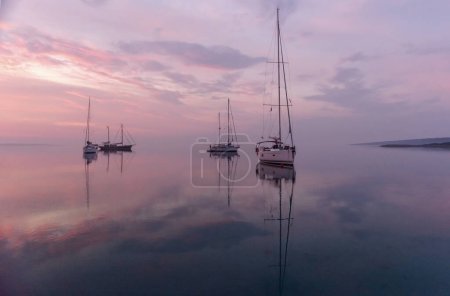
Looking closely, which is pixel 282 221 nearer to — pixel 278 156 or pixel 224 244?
pixel 224 244

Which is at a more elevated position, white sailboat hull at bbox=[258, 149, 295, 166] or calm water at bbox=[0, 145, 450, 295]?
white sailboat hull at bbox=[258, 149, 295, 166]

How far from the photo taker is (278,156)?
45469 mm

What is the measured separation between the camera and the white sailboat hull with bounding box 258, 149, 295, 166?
44000mm

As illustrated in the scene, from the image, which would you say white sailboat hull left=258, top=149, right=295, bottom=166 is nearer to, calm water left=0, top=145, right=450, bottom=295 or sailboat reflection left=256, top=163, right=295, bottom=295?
sailboat reflection left=256, top=163, right=295, bottom=295

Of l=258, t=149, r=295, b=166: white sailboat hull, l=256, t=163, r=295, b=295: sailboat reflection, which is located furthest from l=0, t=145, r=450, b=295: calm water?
l=258, t=149, r=295, b=166: white sailboat hull

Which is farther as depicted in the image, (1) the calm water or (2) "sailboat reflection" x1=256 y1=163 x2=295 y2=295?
(2) "sailboat reflection" x1=256 y1=163 x2=295 y2=295

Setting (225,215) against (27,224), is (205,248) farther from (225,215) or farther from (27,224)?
(27,224)

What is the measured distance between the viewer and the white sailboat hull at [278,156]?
144ft

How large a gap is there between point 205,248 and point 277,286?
365 cm

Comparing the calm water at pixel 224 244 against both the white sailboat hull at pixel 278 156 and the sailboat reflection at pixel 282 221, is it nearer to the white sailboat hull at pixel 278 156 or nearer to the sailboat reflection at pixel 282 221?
the sailboat reflection at pixel 282 221

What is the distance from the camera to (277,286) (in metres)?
8.83

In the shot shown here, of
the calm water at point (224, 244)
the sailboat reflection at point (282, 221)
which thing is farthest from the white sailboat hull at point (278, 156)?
the calm water at point (224, 244)

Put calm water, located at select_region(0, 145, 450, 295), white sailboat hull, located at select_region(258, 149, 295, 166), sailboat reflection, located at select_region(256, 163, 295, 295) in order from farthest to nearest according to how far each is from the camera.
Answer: white sailboat hull, located at select_region(258, 149, 295, 166) → sailboat reflection, located at select_region(256, 163, 295, 295) → calm water, located at select_region(0, 145, 450, 295)

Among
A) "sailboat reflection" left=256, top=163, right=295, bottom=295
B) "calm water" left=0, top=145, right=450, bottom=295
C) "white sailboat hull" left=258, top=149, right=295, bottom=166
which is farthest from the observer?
"white sailboat hull" left=258, top=149, right=295, bottom=166
